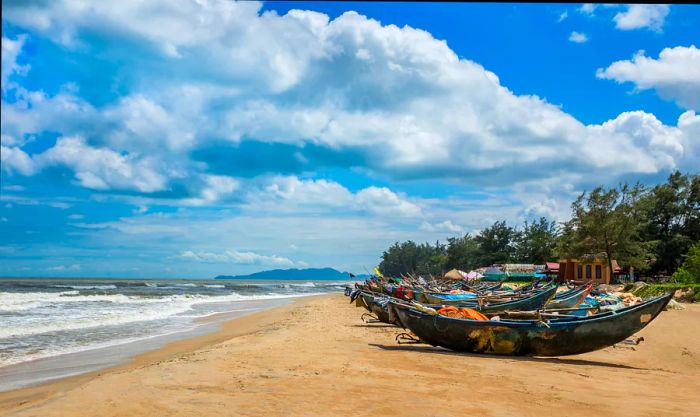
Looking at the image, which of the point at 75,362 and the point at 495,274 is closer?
the point at 75,362

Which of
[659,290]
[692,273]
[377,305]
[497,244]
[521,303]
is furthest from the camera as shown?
[497,244]

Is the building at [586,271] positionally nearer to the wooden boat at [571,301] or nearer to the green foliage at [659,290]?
the green foliage at [659,290]

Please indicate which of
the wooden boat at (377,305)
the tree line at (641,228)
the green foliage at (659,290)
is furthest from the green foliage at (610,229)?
the wooden boat at (377,305)

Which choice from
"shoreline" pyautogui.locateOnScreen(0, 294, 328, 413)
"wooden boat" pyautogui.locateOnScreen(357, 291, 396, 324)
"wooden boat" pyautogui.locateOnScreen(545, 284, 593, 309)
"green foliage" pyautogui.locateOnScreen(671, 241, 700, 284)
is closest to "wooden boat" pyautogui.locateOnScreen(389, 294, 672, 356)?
"wooden boat" pyautogui.locateOnScreen(357, 291, 396, 324)

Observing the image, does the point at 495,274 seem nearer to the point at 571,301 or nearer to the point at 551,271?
the point at 551,271

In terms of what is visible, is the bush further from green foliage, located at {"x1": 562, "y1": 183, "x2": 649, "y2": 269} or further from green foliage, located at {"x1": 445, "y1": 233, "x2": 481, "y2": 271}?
green foliage, located at {"x1": 445, "y1": 233, "x2": 481, "y2": 271}

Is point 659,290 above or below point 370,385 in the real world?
above

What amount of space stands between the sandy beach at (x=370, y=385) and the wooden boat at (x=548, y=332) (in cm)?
35

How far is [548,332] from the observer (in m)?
11.6

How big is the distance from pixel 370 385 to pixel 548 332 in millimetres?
5114

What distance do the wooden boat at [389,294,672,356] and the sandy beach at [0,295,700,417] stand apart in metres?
0.35

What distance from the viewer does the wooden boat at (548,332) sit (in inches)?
456

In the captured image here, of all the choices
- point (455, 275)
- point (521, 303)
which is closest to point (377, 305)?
point (521, 303)

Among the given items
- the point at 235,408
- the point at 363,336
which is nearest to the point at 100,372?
the point at 235,408
